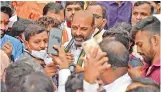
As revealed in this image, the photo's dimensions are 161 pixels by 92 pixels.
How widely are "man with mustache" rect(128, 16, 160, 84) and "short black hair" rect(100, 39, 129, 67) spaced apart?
78mm

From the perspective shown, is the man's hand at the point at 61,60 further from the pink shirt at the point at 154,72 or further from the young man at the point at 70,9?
the young man at the point at 70,9

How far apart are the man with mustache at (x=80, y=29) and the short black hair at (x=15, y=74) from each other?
1.34 m

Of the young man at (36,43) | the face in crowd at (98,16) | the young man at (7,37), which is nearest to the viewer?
the young man at (36,43)

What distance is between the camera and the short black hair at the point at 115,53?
2.92 m

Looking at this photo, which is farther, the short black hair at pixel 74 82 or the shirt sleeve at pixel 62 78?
the shirt sleeve at pixel 62 78

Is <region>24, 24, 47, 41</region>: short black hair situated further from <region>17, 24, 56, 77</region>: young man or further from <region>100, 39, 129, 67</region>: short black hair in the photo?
<region>100, 39, 129, 67</region>: short black hair

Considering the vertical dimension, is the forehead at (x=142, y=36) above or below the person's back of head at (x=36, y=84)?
above

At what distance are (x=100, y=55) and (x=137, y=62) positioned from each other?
1.23m

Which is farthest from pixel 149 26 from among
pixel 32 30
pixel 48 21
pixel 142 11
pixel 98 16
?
pixel 142 11

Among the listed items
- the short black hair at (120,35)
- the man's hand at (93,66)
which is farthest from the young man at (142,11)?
the man's hand at (93,66)

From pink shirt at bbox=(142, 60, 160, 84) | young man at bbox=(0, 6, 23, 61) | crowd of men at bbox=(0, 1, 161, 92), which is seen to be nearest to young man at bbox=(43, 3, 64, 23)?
crowd of men at bbox=(0, 1, 161, 92)

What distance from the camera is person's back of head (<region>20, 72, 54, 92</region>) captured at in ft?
7.55

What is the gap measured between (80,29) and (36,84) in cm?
191

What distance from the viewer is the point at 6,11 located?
459 centimetres
